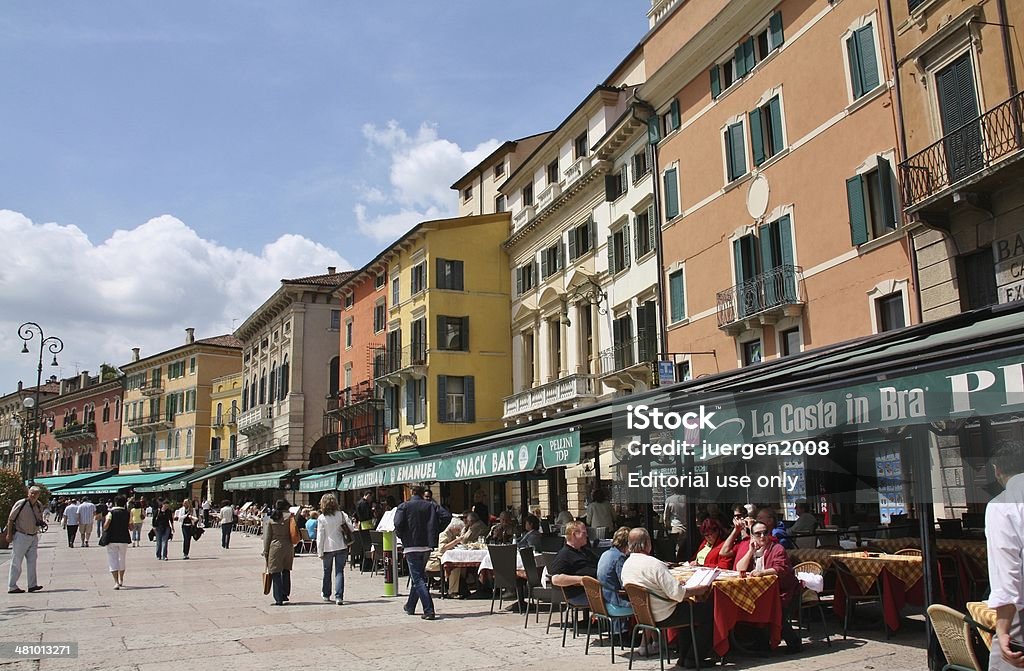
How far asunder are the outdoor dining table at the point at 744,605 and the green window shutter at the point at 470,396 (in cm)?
2855

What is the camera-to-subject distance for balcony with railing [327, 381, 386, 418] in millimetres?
42031

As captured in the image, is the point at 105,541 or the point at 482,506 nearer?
the point at 105,541

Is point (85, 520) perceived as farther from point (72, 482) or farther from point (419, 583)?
point (72, 482)

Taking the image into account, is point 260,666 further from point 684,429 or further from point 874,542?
point 874,542

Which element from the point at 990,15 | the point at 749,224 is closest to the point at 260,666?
the point at 990,15

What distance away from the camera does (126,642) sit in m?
9.76

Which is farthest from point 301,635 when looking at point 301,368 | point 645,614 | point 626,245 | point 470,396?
point 301,368

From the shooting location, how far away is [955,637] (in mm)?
4953

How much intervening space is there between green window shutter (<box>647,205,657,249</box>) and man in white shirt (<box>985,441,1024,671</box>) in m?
20.9

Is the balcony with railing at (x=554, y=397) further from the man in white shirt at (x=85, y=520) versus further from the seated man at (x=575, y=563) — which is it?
the seated man at (x=575, y=563)

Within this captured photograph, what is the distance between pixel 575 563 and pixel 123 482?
60009mm

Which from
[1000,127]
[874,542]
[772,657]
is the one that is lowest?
[772,657]

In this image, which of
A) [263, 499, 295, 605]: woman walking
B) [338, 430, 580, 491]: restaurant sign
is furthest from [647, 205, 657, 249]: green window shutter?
[263, 499, 295, 605]: woman walking

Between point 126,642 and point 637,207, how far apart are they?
63.7 feet
